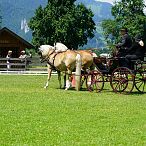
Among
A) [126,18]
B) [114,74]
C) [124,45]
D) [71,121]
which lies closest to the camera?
[71,121]

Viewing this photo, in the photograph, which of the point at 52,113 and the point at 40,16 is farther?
the point at 40,16

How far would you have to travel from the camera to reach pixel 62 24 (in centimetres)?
6744

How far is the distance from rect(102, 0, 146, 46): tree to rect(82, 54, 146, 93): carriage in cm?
5461

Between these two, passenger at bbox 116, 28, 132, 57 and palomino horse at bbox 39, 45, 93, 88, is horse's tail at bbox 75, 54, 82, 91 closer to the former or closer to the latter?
palomino horse at bbox 39, 45, 93, 88

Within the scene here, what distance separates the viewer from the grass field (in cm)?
827

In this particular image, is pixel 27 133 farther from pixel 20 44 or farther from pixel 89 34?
pixel 89 34

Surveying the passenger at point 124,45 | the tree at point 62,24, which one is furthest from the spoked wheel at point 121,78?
the tree at point 62,24

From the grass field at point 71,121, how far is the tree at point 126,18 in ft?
194

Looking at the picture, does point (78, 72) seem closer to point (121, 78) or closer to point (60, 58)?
point (60, 58)

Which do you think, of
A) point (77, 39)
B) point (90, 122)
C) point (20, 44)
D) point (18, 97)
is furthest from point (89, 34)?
point (90, 122)

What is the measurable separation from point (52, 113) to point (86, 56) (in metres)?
8.02

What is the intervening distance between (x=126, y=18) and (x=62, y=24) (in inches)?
506

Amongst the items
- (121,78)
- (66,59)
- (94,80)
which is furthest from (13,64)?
(121,78)

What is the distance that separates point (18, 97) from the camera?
1496 centimetres
